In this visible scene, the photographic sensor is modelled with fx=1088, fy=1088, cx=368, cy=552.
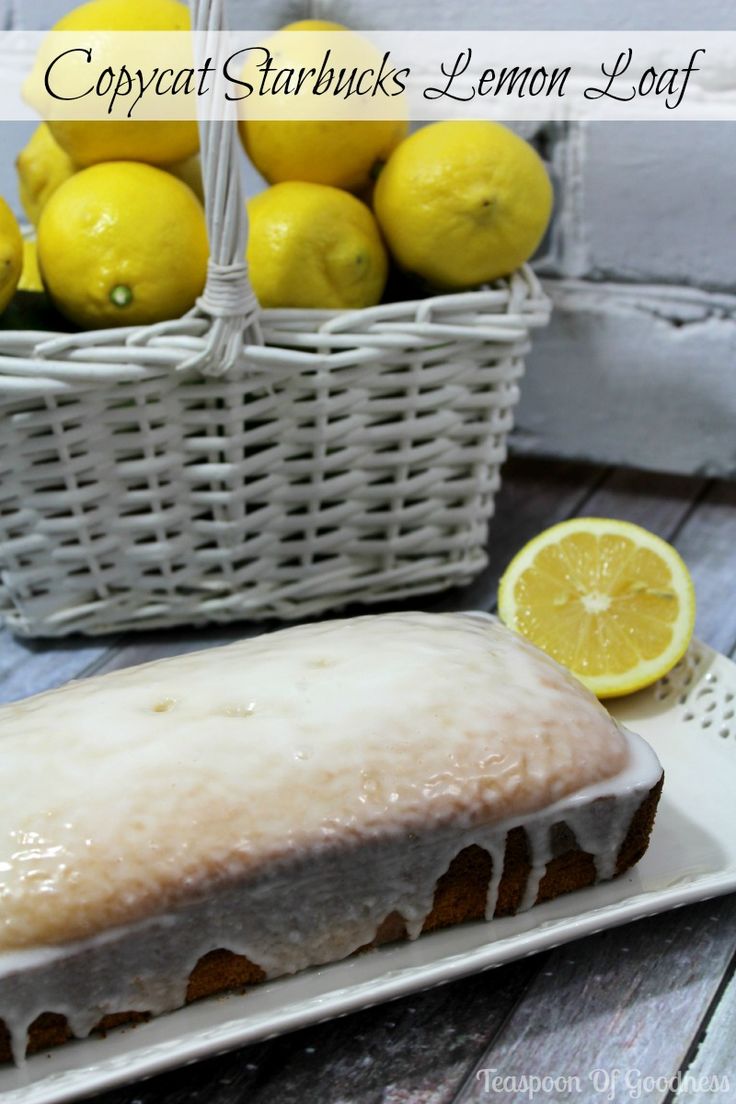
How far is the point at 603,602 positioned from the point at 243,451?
368mm

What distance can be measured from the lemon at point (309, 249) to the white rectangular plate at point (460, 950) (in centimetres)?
49

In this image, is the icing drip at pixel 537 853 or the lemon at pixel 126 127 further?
the lemon at pixel 126 127

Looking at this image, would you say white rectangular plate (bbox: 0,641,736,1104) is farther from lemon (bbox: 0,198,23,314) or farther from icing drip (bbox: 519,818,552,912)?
lemon (bbox: 0,198,23,314)

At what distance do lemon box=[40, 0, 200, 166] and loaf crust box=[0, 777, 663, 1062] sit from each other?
69 centimetres

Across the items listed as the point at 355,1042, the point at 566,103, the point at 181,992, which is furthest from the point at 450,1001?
the point at 566,103

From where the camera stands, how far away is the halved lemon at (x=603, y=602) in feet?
3.22

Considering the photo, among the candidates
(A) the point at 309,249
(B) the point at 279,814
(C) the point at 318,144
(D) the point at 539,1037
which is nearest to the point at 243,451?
(A) the point at 309,249

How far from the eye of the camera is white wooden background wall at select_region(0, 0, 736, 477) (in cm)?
126

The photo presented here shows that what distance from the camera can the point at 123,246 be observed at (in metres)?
0.92

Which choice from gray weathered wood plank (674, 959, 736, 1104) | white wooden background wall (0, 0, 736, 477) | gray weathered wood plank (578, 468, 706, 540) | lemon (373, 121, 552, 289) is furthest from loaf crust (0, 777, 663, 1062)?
white wooden background wall (0, 0, 736, 477)

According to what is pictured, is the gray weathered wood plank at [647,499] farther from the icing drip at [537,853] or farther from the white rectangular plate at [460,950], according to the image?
the icing drip at [537,853]

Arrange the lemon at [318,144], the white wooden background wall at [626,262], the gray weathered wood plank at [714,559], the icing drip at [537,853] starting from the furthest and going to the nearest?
1. the white wooden background wall at [626,262]
2. the gray weathered wood plank at [714,559]
3. the lemon at [318,144]
4. the icing drip at [537,853]

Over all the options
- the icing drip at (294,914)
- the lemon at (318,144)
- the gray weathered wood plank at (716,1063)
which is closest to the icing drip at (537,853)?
the icing drip at (294,914)

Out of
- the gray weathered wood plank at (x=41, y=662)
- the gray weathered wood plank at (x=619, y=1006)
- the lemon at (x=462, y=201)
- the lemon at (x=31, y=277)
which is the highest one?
the lemon at (x=462, y=201)
